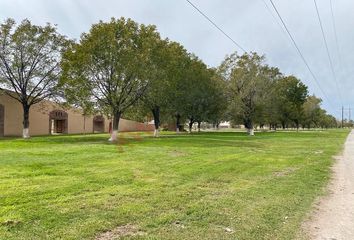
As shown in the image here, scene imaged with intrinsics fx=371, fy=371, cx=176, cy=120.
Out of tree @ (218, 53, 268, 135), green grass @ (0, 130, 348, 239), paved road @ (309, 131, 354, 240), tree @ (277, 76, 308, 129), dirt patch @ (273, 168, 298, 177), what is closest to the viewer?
green grass @ (0, 130, 348, 239)

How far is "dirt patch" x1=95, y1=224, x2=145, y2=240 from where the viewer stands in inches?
202

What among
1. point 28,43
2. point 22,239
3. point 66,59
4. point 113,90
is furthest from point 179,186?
point 28,43

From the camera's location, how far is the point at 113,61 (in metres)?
30.7

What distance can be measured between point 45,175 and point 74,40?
31.2m

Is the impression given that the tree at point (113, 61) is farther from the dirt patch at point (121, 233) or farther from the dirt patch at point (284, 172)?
the dirt patch at point (121, 233)

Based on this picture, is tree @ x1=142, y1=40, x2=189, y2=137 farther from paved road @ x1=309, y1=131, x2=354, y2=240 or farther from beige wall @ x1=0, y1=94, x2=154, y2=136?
paved road @ x1=309, y1=131, x2=354, y2=240

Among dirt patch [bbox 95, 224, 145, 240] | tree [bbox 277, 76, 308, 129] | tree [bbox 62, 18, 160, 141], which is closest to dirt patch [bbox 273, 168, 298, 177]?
dirt patch [bbox 95, 224, 145, 240]

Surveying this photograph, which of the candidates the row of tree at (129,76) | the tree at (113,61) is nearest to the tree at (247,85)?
the row of tree at (129,76)

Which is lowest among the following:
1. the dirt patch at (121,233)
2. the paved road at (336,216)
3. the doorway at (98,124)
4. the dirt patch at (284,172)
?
the paved road at (336,216)

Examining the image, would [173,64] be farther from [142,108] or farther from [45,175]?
[45,175]

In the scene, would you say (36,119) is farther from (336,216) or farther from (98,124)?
(336,216)

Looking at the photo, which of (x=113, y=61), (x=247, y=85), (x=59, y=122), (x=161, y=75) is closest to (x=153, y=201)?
(x=113, y=61)

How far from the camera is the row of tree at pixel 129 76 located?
3066 centimetres

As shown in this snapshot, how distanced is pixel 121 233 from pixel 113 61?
2654cm
